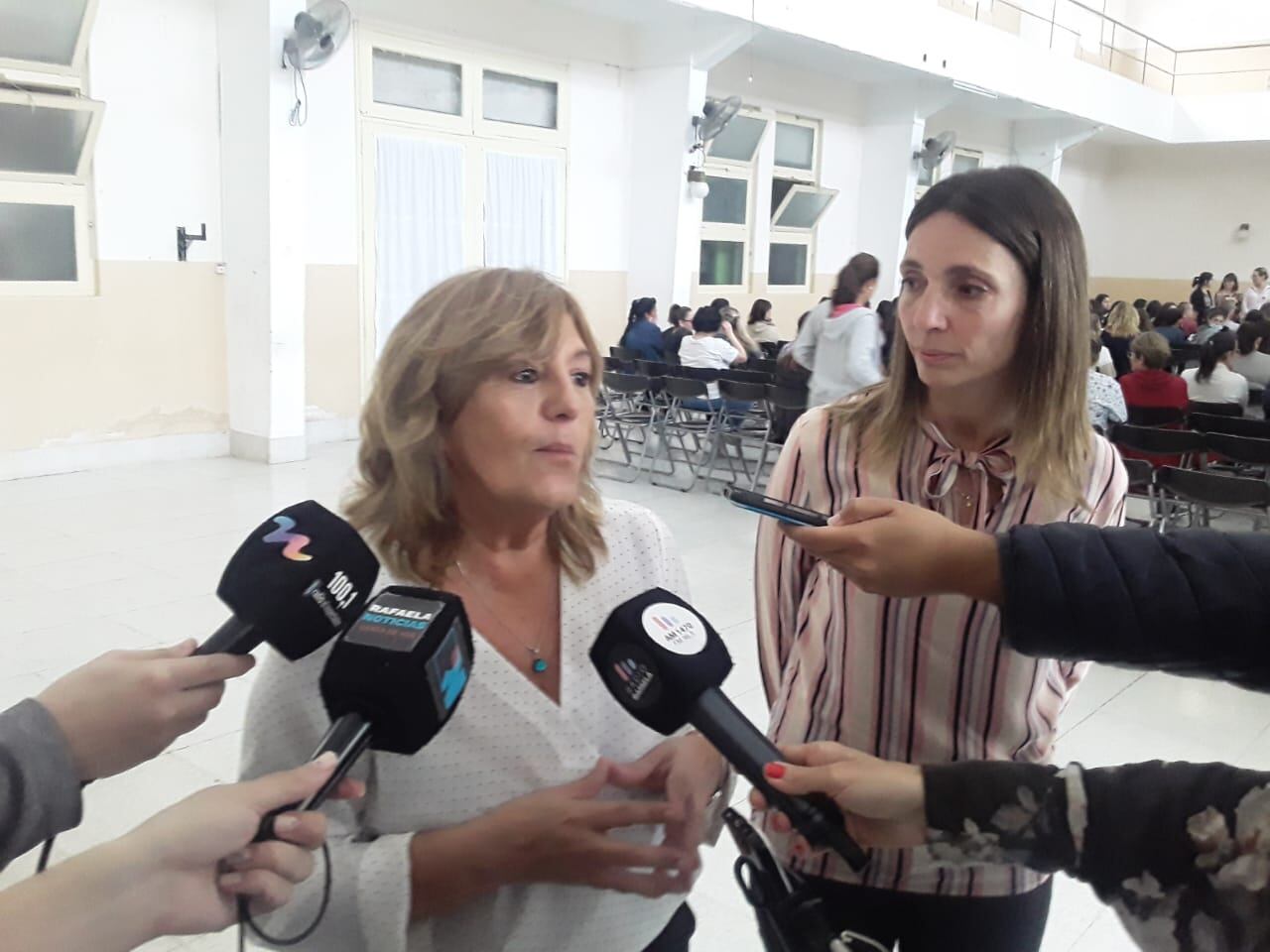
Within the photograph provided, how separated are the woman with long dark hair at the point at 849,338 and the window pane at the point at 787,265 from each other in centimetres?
731

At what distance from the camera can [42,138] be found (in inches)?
248

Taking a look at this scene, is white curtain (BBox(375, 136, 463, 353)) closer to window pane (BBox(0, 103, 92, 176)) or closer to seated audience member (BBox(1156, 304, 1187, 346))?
window pane (BBox(0, 103, 92, 176))

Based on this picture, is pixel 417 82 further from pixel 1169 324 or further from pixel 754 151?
pixel 1169 324

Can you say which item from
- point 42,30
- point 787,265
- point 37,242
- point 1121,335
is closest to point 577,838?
point 37,242

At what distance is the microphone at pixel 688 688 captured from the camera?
2.85 feet

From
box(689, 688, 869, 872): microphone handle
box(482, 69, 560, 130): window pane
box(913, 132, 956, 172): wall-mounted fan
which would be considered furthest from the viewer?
box(913, 132, 956, 172): wall-mounted fan

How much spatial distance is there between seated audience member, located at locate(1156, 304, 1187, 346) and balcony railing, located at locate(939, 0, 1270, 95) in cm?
707

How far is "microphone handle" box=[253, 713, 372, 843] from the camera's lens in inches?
29.3

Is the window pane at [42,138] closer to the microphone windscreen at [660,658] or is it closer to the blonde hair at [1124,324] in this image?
the microphone windscreen at [660,658]

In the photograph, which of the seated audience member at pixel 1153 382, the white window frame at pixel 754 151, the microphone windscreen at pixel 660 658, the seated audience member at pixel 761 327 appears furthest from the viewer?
the white window frame at pixel 754 151

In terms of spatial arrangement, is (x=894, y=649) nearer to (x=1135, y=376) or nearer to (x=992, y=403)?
(x=992, y=403)

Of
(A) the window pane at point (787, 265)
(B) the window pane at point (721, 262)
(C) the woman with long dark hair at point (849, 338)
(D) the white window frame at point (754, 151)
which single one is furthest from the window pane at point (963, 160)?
(C) the woman with long dark hair at point (849, 338)

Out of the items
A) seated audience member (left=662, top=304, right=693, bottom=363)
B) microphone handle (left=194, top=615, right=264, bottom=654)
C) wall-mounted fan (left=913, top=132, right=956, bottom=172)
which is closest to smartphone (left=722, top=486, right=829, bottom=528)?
microphone handle (left=194, top=615, right=264, bottom=654)

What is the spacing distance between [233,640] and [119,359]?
6.72 meters
